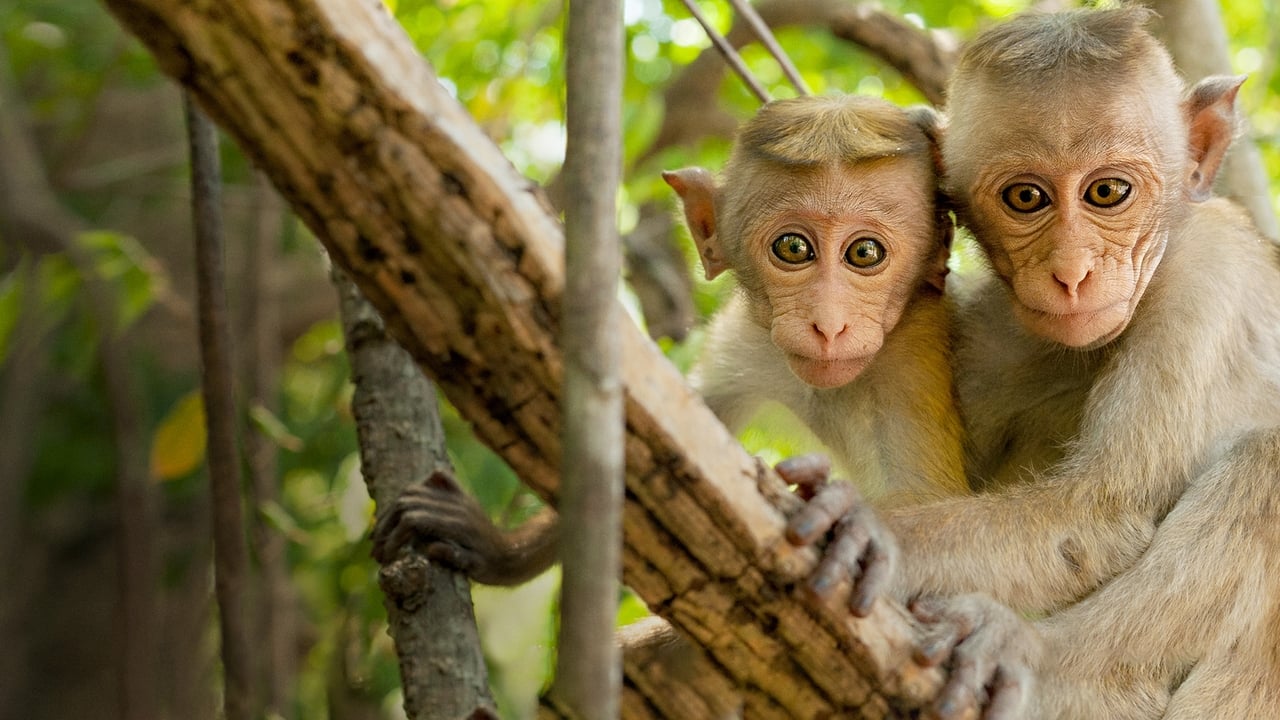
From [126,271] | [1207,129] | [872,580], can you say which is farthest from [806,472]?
[126,271]

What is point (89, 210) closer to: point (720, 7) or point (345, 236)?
point (720, 7)

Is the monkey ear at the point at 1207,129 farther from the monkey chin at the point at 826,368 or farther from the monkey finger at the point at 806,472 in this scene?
the monkey finger at the point at 806,472

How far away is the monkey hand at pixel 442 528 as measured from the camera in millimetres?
3500

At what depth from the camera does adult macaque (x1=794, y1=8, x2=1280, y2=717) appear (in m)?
3.11

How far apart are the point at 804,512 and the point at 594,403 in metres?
1.07

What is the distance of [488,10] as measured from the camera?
5.46m

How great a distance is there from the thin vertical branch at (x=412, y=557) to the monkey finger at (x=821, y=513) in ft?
3.20

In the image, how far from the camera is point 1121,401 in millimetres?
3244

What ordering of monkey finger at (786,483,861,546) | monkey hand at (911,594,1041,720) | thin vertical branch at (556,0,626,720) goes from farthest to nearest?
1. monkey hand at (911,594,1041,720)
2. monkey finger at (786,483,861,546)
3. thin vertical branch at (556,0,626,720)

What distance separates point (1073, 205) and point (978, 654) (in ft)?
3.61

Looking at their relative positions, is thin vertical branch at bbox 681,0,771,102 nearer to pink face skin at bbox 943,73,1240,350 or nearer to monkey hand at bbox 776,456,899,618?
pink face skin at bbox 943,73,1240,350

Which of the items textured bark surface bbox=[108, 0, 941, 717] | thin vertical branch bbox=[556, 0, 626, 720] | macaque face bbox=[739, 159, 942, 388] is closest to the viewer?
thin vertical branch bbox=[556, 0, 626, 720]

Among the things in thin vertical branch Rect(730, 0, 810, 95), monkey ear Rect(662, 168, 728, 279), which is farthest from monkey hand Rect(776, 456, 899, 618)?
thin vertical branch Rect(730, 0, 810, 95)

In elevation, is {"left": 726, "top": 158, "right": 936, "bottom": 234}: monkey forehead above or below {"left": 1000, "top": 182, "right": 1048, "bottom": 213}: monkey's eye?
above
